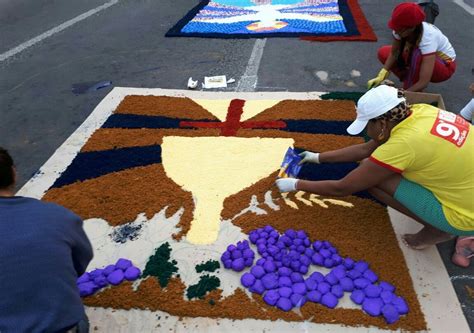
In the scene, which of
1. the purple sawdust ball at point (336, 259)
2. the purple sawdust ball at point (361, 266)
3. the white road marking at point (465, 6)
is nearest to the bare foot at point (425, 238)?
the purple sawdust ball at point (361, 266)

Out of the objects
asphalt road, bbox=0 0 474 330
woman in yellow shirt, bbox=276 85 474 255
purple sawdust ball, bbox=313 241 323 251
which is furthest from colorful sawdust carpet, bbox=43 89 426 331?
asphalt road, bbox=0 0 474 330

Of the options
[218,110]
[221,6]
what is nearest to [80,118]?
[218,110]

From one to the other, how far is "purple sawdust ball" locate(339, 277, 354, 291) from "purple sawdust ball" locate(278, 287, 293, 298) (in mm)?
271

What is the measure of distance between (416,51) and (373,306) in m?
2.27

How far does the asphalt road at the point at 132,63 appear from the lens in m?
3.70

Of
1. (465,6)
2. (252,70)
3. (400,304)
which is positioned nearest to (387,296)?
(400,304)

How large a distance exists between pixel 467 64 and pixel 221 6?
381 cm

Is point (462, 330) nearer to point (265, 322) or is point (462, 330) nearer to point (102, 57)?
point (265, 322)

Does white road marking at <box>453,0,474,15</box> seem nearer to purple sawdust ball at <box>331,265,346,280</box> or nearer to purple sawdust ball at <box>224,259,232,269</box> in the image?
purple sawdust ball at <box>331,265,346,280</box>

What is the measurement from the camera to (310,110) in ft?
11.8

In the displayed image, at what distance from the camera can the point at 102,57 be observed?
196 inches

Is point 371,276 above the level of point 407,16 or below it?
below

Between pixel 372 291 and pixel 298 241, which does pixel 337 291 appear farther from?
pixel 298 241

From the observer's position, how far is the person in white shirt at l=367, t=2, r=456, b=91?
3.07 meters
